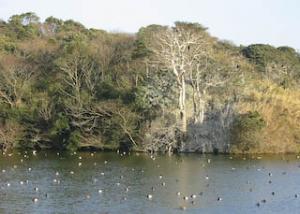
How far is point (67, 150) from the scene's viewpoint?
→ 58656mm

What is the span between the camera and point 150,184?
36375 millimetres

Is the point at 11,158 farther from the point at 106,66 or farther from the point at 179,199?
the point at 179,199

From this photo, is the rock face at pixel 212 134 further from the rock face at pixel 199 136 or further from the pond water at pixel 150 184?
the pond water at pixel 150 184

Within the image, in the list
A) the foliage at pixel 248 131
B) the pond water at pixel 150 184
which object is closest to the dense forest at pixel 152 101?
the foliage at pixel 248 131

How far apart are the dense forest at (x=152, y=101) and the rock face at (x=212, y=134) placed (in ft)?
0.26

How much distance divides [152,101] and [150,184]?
67.4 ft

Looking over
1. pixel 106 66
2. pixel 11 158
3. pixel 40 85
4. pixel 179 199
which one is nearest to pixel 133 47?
pixel 106 66

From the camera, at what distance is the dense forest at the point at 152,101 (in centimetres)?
5447

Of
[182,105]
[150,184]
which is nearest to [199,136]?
[182,105]

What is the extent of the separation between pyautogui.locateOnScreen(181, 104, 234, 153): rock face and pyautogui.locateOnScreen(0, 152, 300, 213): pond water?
288 cm

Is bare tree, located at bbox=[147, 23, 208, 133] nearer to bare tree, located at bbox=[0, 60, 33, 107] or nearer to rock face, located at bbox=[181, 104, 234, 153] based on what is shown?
rock face, located at bbox=[181, 104, 234, 153]

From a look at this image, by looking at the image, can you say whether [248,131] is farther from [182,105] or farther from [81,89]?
[81,89]

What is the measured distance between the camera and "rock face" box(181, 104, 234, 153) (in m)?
54.4

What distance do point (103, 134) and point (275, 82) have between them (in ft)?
54.7
